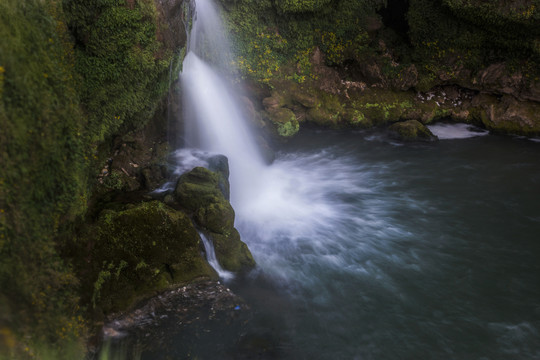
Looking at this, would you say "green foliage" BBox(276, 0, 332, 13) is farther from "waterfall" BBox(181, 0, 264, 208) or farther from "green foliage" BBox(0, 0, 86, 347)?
"green foliage" BBox(0, 0, 86, 347)

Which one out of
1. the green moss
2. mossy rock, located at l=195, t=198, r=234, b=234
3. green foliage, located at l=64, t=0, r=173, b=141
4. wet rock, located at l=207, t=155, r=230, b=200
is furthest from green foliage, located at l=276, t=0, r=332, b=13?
mossy rock, located at l=195, t=198, r=234, b=234

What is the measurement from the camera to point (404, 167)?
477 inches

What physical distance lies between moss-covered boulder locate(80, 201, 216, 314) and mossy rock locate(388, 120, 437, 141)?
33.0ft

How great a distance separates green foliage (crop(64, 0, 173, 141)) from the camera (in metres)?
6.51

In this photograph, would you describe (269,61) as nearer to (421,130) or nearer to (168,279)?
(421,130)

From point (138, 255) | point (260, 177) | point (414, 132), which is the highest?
point (414, 132)

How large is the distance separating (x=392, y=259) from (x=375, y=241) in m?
0.71

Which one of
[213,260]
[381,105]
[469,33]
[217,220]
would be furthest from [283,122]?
[213,260]

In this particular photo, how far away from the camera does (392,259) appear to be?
802cm

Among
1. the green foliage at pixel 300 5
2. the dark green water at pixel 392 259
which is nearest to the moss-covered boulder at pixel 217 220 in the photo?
the dark green water at pixel 392 259

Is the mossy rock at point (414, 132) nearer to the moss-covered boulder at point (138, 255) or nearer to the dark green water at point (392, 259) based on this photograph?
the dark green water at point (392, 259)

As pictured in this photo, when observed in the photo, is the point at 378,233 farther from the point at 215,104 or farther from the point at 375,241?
the point at 215,104

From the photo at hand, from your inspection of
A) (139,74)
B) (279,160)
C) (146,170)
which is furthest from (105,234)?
(279,160)

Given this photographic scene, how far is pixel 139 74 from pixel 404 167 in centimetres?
Result: 895
